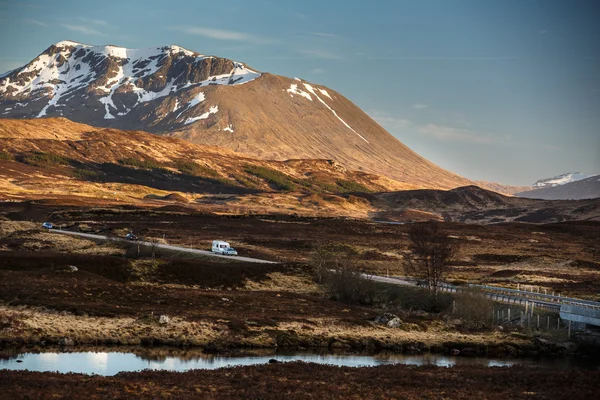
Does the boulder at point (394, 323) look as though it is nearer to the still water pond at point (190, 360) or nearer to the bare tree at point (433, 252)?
the still water pond at point (190, 360)

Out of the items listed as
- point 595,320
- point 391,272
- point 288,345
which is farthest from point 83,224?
point 595,320

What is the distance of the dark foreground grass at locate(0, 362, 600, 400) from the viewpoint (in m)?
33.1

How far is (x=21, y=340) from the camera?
45.4 m

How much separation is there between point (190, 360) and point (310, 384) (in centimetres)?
1064

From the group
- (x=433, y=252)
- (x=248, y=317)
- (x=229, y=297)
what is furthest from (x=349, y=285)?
(x=248, y=317)

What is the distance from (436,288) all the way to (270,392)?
37.0m

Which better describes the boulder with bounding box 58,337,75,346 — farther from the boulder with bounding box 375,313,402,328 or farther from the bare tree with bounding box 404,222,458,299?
the bare tree with bounding box 404,222,458,299

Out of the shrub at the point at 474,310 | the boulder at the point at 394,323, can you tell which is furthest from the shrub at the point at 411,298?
the boulder at the point at 394,323

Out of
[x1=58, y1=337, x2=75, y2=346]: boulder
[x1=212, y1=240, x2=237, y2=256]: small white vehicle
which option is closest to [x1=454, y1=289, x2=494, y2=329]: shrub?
[x1=58, y1=337, x2=75, y2=346]: boulder

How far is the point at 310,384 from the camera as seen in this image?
37125 millimetres

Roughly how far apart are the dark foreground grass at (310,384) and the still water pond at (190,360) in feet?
12.1

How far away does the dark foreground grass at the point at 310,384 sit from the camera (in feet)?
109

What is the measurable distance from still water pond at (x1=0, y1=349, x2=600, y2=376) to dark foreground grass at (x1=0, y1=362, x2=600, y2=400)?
12.1ft

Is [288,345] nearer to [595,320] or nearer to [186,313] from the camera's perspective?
[186,313]
